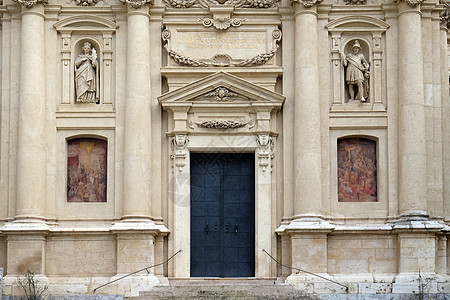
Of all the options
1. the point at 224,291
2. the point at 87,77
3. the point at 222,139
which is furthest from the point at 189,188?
the point at 87,77

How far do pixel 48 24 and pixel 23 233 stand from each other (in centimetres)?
603

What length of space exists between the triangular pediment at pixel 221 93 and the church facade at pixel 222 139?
41 mm

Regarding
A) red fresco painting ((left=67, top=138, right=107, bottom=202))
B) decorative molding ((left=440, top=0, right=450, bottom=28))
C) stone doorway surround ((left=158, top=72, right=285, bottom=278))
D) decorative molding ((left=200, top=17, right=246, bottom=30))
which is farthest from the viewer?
decorative molding ((left=440, top=0, right=450, bottom=28))

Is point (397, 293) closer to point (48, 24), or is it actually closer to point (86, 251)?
point (86, 251)

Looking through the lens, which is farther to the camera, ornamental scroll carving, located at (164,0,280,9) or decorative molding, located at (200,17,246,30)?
ornamental scroll carving, located at (164,0,280,9)

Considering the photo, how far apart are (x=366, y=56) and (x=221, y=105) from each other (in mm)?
4364

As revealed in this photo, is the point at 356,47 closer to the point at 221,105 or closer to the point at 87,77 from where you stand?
the point at 221,105

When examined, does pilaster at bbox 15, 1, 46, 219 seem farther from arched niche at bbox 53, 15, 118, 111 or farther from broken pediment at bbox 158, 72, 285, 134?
broken pediment at bbox 158, 72, 285, 134

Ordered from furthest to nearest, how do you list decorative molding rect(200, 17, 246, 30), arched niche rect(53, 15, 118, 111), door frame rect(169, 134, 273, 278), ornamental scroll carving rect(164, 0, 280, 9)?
1. ornamental scroll carving rect(164, 0, 280, 9)
2. decorative molding rect(200, 17, 246, 30)
3. arched niche rect(53, 15, 118, 111)
4. door frame rect(169, 134, 273, 278)

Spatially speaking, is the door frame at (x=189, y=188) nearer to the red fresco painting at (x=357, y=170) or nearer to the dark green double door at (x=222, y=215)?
the dark green double door at (x=222, y=215)

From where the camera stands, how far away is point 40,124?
32375 millimetres

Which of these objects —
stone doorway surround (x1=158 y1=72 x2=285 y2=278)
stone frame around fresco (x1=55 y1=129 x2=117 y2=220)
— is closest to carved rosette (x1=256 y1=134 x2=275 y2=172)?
stone doorway surround (x1=158 y1=72 x2=285 y2=278)

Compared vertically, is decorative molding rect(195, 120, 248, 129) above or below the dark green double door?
above

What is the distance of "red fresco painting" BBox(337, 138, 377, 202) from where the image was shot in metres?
32.7
